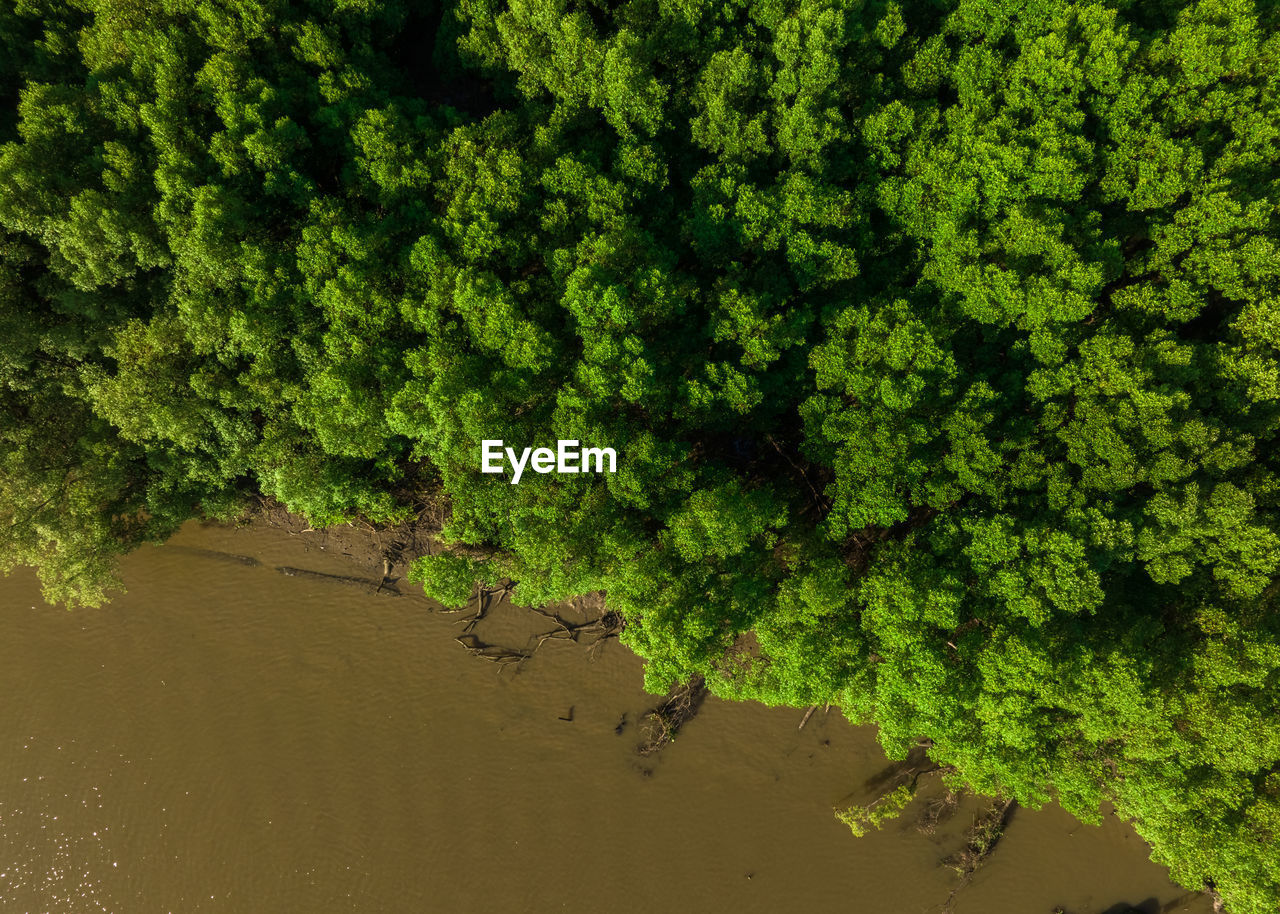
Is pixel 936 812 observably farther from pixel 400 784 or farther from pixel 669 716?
pixel 400 784

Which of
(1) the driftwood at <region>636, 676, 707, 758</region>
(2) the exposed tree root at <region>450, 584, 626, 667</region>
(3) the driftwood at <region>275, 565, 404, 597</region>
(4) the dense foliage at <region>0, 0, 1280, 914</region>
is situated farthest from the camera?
(3) the driftwood at <region>275, 565, 404, 597</region>

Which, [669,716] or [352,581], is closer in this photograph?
[669,716]

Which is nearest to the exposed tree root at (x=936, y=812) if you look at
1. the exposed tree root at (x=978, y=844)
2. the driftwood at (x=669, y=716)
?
the exposed tree root at (x=978, y=844)

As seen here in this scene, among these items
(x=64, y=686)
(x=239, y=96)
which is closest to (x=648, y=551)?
(x=239, y=96)

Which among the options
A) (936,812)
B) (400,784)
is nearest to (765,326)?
(936,812)

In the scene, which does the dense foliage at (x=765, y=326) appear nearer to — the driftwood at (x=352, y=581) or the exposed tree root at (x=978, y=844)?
the exposed tree root at (x=978, y=844)

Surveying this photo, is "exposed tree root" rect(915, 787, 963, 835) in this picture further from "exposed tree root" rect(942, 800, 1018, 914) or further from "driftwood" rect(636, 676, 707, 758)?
"driftwood" rect(636, 676, 707, 758)

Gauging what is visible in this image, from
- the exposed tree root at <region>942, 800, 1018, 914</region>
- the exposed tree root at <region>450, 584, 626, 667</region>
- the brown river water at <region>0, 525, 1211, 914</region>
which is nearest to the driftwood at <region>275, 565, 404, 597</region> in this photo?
the brown river water at <region>0, 525, 1211, 914</region>
